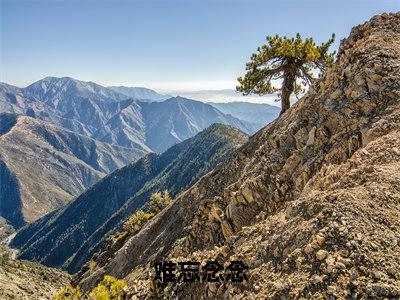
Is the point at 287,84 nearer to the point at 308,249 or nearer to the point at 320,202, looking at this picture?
the point at 320,202

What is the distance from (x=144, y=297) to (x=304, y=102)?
23465 millimetres

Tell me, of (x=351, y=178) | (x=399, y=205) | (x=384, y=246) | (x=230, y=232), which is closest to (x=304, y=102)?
(x=230, y=232)

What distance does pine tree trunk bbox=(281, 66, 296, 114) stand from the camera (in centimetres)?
4791

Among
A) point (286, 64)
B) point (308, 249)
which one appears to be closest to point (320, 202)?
point (308, 249)

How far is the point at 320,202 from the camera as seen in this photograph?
17141mm

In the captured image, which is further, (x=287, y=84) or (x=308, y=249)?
(x=287, y=84)

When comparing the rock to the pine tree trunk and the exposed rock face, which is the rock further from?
the pine tree trunk

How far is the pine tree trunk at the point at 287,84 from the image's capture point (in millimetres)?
47906

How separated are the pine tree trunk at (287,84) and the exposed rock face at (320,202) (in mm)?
8424

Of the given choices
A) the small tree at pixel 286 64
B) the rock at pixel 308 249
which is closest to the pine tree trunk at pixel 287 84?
the small tree at pixel 286 64

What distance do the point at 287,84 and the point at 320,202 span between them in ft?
111

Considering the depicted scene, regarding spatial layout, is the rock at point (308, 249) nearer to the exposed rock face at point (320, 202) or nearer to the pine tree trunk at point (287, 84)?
the exposed rock face at point (320, 202)

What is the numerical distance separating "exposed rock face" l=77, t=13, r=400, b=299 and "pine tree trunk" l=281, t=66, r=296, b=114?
842 cm

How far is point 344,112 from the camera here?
1093 inches
